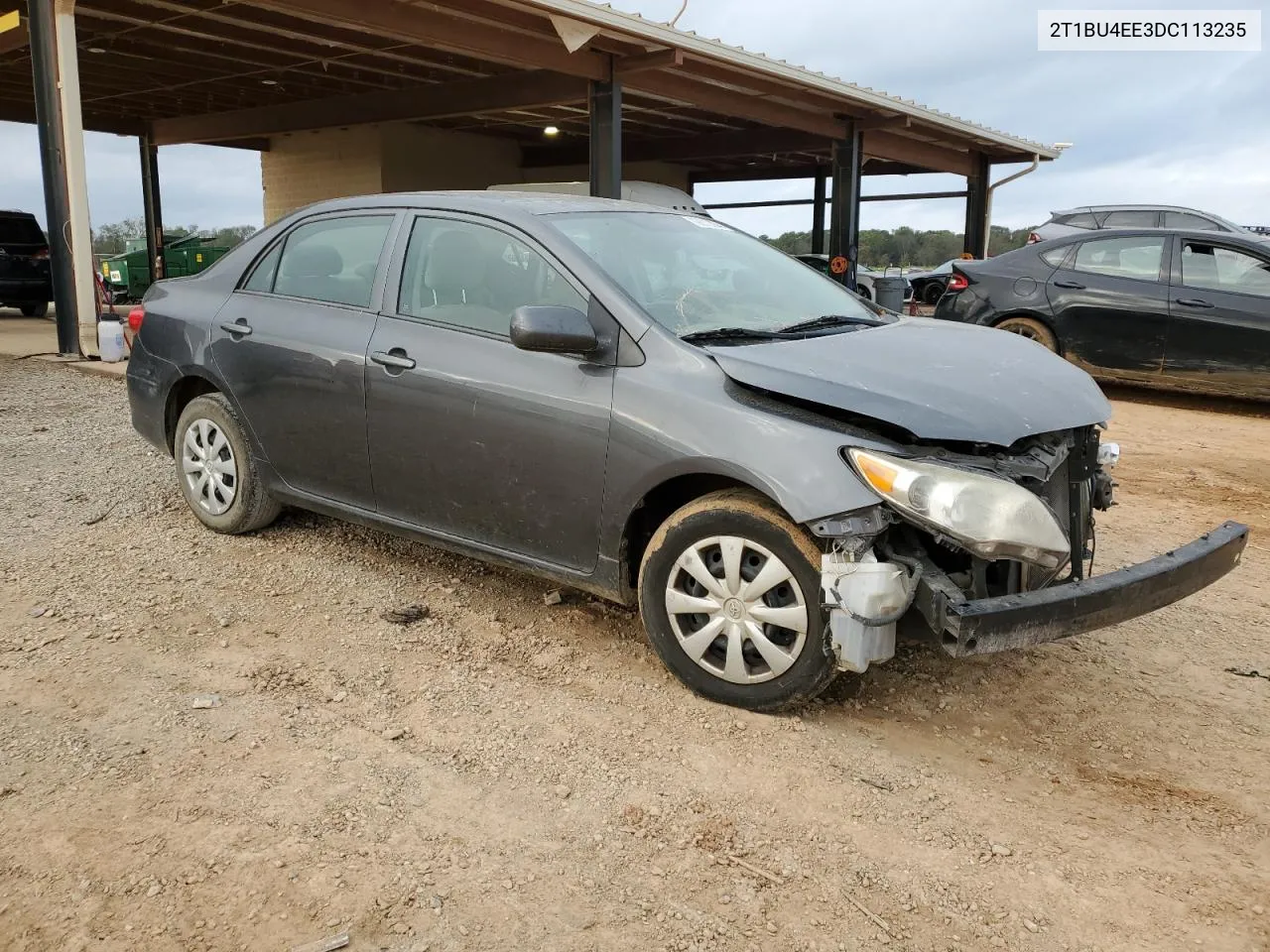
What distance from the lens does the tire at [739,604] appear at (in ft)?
9.86

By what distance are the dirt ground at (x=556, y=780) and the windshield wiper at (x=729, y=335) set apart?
1.13m

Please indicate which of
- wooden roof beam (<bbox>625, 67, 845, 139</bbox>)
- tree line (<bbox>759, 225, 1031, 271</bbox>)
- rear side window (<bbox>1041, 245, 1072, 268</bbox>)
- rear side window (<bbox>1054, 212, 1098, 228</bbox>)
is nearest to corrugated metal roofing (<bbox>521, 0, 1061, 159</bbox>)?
wooden roof beam (<bbox>625, 67, 845, 139</bbox>)

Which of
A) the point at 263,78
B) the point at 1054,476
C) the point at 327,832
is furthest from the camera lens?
the point at 263,78

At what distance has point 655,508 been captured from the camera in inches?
137

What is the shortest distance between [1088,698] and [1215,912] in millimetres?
1121

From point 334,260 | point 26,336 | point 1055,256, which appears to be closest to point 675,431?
point 334,260

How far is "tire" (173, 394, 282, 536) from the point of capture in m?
4.63

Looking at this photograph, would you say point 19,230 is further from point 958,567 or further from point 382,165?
point 958,567

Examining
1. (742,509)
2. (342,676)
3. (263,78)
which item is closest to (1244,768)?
(742,509)

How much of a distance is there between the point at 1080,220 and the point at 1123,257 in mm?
6137

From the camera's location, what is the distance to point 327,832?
8.41 ft

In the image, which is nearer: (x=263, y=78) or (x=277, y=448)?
(x=277, y=448)

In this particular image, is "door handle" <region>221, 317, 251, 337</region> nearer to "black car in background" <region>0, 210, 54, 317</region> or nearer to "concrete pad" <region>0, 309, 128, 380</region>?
"concrete pad" <region>0, 309, 128, 380</region>

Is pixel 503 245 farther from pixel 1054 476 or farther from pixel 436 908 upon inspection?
pixel 436 908
